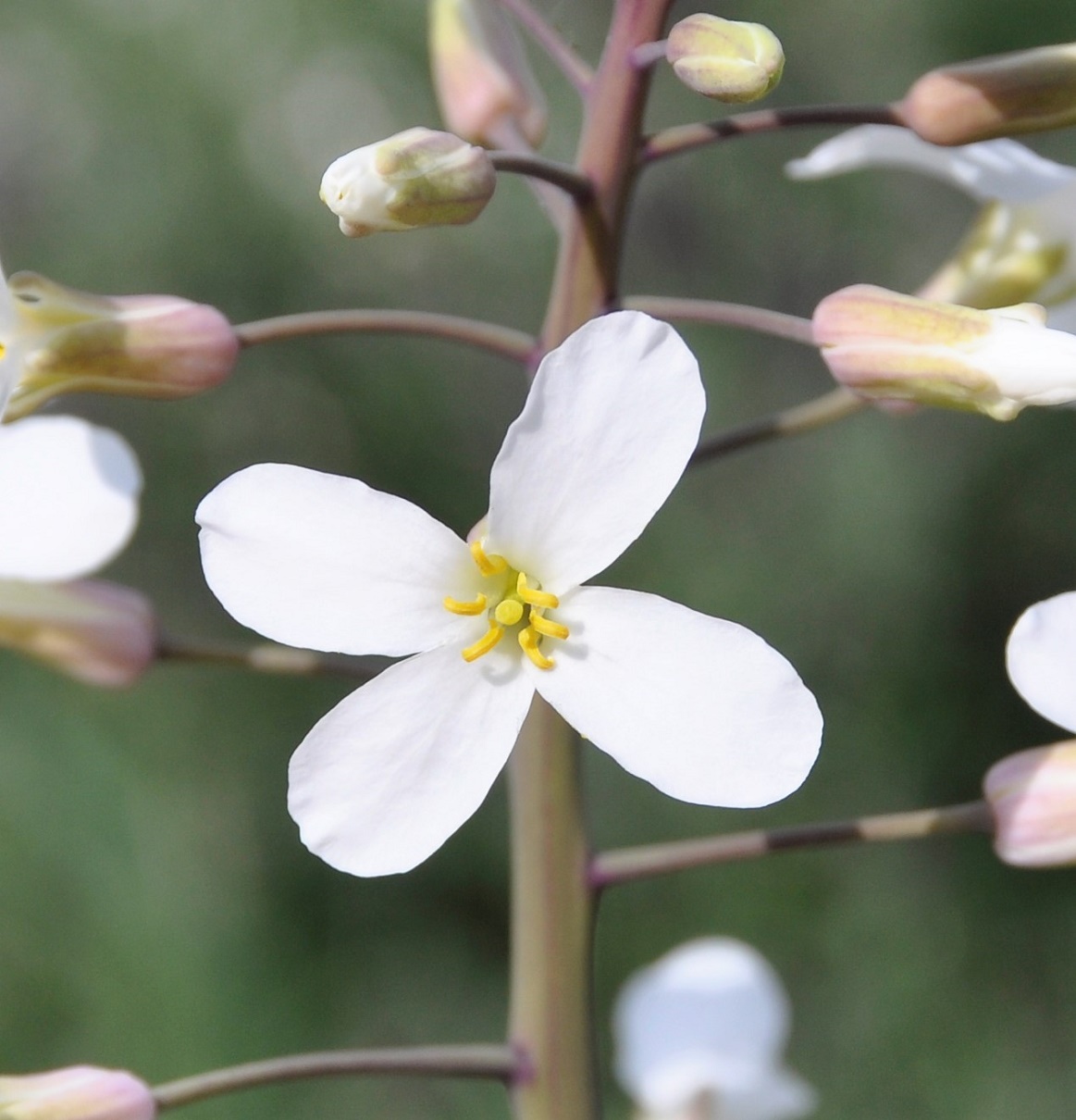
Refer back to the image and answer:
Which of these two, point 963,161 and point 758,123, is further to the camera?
point 963,161

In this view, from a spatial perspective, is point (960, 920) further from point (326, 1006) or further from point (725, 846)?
point (725, 846)

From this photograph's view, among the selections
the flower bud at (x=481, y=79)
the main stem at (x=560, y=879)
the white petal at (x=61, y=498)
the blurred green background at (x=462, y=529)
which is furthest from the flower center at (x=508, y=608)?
the blurred green background at (x=462, y=529)

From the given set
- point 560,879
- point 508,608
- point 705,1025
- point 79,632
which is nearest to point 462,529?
point 705,1025

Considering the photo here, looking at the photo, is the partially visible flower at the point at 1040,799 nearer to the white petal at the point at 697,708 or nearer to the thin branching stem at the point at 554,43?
the white petal at the point at 697,708

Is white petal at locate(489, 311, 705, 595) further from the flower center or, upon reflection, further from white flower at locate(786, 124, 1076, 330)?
white flower at locate(786, 124, 1076, 330)

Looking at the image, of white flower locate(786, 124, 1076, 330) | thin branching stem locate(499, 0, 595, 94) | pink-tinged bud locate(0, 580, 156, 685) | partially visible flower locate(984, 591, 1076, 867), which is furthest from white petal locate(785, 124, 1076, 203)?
pink-tinged bud locate(0, 580, 156, 685)

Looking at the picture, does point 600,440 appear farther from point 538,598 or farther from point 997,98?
point 997,98

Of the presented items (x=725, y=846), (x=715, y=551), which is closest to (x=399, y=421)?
(x=715, y=551)
